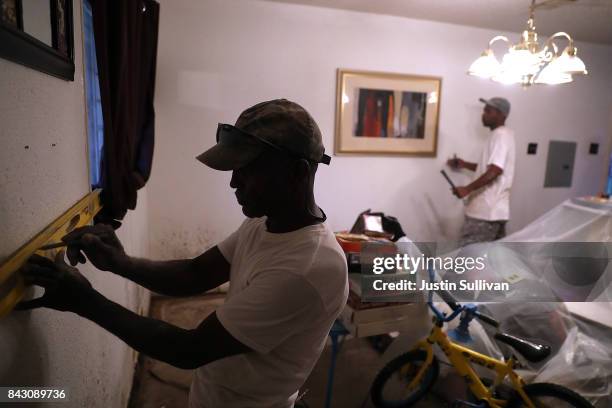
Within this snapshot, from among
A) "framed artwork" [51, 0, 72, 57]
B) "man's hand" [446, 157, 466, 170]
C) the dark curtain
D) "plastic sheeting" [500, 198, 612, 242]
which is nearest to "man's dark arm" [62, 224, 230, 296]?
the dark curtain

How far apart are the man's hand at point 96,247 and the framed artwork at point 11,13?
1.27 ft

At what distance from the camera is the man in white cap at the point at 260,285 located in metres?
0.68

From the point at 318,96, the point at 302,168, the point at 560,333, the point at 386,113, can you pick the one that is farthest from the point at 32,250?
the point at 386,113

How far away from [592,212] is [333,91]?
78.7 inches

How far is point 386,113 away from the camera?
3.14 meters

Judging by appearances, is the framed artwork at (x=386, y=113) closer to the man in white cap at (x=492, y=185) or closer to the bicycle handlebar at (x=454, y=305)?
the man in white cap at (x=492, y=185)

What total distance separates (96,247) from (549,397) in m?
1.76

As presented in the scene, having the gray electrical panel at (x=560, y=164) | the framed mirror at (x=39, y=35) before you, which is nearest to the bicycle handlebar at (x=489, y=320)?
the framed mirror at (x=39, y=35)

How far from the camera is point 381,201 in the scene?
329 cm

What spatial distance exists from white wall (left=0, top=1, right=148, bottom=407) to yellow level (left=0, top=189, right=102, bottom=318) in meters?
0.02

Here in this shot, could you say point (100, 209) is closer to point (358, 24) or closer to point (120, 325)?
point (120, 325)

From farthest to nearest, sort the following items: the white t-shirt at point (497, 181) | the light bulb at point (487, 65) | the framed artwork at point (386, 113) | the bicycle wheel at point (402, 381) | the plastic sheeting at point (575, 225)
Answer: the framed artwork at point (386, 113), the white t-shirt at point (497, 181), the plastic sheeting at point (575, 225), the light bulb at point (487, 65), the bicycle wheel at point (402, 381)

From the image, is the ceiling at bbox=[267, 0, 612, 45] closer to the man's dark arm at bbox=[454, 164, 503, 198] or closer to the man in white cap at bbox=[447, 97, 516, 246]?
the man in white cap at bbox=[447, 97, 516, 246]

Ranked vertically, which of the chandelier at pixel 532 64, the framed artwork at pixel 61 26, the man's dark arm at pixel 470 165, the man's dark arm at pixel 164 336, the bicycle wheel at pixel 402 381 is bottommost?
the bicycle wheel at pixel 402 381
